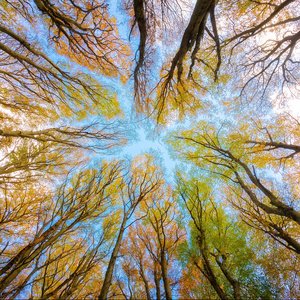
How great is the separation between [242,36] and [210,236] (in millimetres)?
8096

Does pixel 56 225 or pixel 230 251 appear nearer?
pixel 56 225

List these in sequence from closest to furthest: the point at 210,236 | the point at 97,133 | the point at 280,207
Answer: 1. the point at 280,207
2. the point at 97,133
3. the point at 210,236

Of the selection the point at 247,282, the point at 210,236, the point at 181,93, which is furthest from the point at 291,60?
the point at 247,282

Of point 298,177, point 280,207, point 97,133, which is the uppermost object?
point 298,177

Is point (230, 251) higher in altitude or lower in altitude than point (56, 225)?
higher

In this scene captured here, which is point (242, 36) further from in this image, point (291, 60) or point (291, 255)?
point (291, 255)

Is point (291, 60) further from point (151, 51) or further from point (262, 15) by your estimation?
point (151, 51)

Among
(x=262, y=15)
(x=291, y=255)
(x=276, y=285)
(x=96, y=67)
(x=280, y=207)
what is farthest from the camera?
(x=291, y=255)

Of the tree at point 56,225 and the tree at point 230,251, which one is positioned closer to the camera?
the tree at point 56,225

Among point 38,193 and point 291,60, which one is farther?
point 38,193

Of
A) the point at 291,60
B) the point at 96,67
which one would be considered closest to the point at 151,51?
the point at 96,67

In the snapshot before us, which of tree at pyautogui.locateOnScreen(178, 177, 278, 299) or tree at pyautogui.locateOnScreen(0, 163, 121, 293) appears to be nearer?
tree at pyautogui.locateOnScreen(0, 163, 121, 293)

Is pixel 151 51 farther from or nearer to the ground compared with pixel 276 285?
farther from the ground

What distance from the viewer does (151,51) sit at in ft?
17.4
